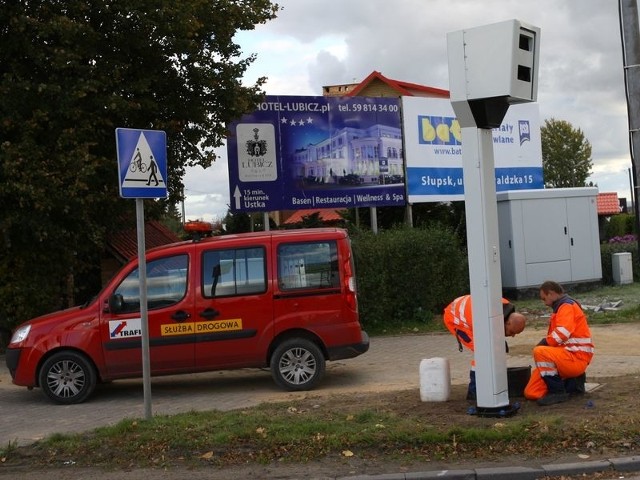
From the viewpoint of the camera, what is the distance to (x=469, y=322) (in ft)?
25.1

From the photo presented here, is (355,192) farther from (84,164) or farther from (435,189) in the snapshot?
(84,164)

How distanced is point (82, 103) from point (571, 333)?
8.78 m

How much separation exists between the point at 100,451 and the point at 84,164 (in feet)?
21.4

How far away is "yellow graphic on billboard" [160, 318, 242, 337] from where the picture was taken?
384 inches

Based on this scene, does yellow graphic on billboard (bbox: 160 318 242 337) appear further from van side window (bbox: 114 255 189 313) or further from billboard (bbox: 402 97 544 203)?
billboard (bbox: 402 97 544 203)

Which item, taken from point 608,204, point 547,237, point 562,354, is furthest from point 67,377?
point 608,204

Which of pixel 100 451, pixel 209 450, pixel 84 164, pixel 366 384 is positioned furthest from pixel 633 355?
pixel 84 164

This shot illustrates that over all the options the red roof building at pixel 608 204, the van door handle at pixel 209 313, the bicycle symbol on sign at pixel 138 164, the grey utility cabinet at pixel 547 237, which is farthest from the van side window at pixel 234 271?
the red roof building at pixel 608 204

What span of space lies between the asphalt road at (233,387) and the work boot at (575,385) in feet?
5.42

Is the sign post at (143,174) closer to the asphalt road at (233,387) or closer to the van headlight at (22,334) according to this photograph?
the asphalt road at (233,387)

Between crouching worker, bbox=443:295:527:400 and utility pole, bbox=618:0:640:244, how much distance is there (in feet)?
A: 23.6

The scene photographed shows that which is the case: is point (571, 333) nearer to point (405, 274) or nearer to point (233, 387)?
point (233, 387)

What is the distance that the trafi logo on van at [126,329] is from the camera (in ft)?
31.9

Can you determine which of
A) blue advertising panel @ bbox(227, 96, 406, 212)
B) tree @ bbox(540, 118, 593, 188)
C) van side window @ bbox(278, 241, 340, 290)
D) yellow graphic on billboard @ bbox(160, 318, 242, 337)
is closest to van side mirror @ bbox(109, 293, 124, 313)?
yellow graphic on billboard @ bbox(160, 318, 242, 337)
